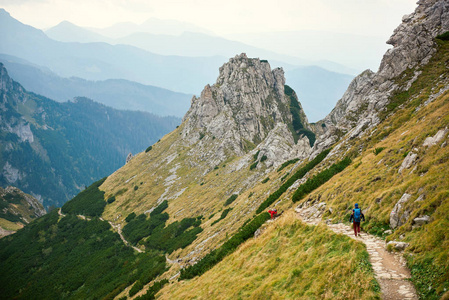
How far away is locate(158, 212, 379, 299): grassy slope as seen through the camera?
13.1m

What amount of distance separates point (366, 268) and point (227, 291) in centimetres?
1036

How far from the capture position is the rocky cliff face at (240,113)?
11225 cm

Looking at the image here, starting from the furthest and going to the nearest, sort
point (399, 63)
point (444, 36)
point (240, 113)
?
point (240, 113) < point (399, 63) < point (444, 36)

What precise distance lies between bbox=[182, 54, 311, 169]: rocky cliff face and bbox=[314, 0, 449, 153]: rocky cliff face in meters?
61.3

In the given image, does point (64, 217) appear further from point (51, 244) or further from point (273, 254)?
point (273, 254)

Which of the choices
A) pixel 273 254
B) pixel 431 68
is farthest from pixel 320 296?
pixel 431 68

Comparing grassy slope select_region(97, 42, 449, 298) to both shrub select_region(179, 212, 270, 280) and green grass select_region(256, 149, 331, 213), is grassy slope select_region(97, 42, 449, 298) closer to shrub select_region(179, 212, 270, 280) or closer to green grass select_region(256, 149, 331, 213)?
shrub select_region(179, 212, 270, 280)

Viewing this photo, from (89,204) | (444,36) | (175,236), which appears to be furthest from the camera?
(89,204)

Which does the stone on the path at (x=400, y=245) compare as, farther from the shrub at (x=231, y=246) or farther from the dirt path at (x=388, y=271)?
the shrub at (x=231, y=246)

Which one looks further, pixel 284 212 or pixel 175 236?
pixel 175 236

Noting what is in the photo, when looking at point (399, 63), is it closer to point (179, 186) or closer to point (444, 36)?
point (444, 36)

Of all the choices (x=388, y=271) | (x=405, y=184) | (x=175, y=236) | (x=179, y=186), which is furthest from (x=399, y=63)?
(x=179, y=186)

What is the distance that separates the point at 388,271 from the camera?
12.5 metres

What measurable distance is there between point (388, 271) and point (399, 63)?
3807 centimetres
